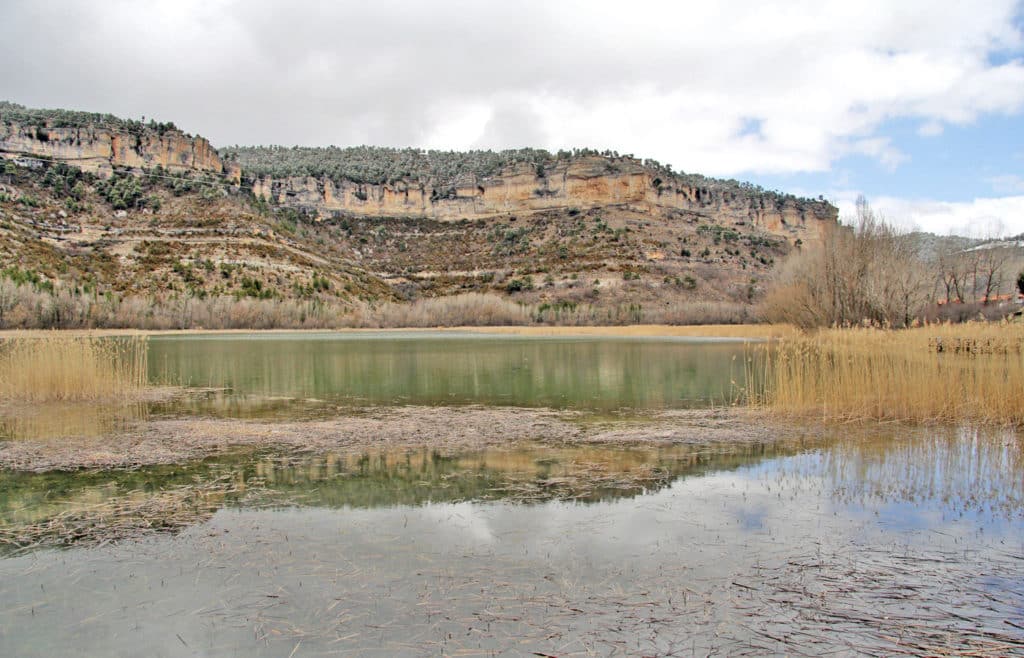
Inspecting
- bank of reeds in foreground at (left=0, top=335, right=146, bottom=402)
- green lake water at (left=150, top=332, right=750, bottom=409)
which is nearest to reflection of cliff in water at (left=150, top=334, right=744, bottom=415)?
green lake water at (left=150, top=332, right=750, bottom=409)

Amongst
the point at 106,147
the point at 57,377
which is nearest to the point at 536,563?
the point at 57,377

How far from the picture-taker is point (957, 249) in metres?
45.8

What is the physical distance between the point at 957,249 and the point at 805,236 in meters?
55.0

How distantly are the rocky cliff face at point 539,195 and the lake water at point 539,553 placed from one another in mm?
79828

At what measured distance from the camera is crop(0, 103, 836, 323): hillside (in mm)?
55469

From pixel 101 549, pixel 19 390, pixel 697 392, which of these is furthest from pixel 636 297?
pixel 101 549

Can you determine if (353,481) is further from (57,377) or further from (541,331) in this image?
(541,331)

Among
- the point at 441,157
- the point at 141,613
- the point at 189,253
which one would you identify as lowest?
the point at 141,613

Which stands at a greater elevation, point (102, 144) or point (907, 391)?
point (102, 144)

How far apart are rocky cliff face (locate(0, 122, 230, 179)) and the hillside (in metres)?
0.16

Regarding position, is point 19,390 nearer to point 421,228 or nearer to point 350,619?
point 350,619

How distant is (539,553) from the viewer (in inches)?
210

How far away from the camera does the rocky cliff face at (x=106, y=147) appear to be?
69.9 m

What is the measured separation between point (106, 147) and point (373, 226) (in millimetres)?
30601
